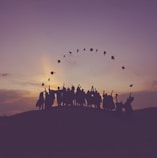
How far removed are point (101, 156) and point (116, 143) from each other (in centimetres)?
421

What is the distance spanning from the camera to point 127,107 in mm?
44031

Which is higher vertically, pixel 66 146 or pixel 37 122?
pixel 37 122

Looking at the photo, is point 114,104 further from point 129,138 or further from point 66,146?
point 66,146

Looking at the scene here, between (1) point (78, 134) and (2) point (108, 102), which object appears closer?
(1) point (78, 134)

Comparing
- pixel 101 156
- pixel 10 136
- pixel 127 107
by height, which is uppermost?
pixel 127 107

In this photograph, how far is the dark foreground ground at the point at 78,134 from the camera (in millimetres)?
35406

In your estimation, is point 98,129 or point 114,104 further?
point 114,104

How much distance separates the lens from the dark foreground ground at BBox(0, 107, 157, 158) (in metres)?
35.4

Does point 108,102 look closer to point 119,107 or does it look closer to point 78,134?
point 119,107

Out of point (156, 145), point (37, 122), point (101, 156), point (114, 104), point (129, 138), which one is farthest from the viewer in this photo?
point (114, 104)

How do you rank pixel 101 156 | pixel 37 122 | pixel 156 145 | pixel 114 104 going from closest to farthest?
pixel 101 156
pixel 156 145
pixel 37 122
pixel 114 104

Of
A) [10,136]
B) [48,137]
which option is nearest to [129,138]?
[48,137]

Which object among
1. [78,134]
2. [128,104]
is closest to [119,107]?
[128,104]

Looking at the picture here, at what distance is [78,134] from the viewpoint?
39750 mm
